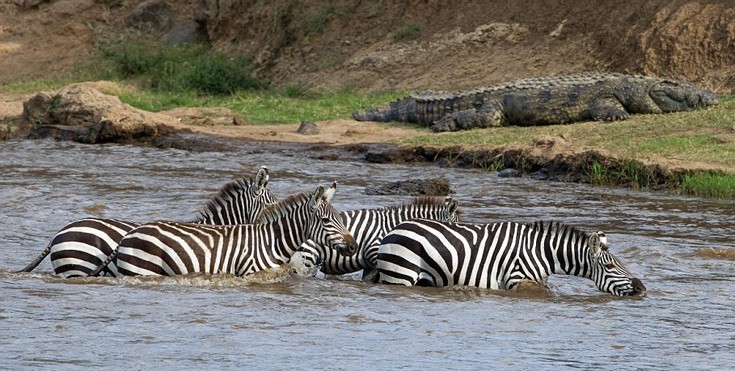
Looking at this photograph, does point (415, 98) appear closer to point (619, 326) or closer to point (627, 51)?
point (627, 51)

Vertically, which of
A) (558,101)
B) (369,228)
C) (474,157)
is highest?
(558,101)

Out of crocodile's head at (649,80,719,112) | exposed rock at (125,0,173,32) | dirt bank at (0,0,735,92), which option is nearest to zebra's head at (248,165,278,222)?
crocodile's head at (649,80,719,112)

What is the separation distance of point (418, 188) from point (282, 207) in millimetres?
5394

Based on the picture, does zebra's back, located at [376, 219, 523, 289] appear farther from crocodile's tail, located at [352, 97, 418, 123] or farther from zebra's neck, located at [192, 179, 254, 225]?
crocodile's tail, located at [352, 97, 418, 123]

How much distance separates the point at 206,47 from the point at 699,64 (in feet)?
44.2

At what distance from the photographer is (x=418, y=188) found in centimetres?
1465

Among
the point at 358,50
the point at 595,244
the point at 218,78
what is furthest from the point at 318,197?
the point at 358,50

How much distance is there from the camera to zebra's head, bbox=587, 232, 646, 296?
30.1ft

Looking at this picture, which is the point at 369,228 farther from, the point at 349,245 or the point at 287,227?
the point at 287,227

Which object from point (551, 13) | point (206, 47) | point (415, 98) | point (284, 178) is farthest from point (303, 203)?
point (206, 47)

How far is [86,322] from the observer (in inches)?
320

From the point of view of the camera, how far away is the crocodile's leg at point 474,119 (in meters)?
19.5

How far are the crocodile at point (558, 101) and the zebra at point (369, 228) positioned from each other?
30.3 ft

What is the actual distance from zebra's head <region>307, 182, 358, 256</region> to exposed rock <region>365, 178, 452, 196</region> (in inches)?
208
